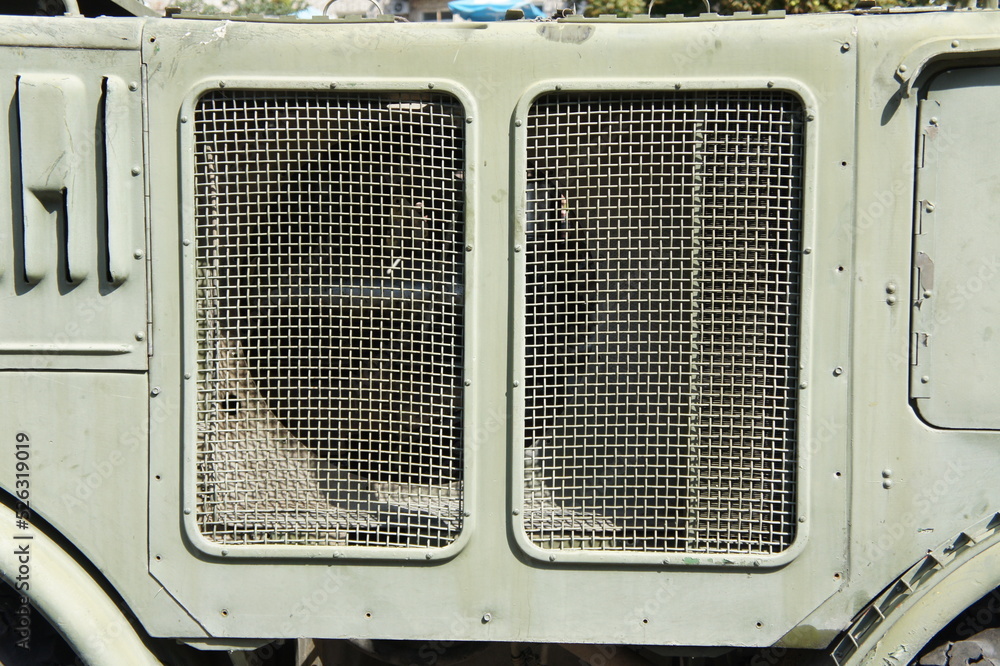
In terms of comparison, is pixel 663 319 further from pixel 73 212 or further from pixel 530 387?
pixel 73 212

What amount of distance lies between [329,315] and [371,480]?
0.43 metres

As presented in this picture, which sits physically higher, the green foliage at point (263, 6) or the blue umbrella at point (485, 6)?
the green foliage at point (263, 6)

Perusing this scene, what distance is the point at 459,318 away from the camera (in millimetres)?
2291

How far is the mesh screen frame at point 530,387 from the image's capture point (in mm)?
2223

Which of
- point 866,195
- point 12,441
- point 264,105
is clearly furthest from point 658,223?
point 12,441

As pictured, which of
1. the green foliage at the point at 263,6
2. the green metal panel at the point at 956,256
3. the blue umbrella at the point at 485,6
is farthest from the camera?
the green foliage at the point at 263,6

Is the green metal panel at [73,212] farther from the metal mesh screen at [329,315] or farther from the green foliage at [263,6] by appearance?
the green foliage at [263,6]

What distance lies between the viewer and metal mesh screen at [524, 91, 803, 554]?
2.23m

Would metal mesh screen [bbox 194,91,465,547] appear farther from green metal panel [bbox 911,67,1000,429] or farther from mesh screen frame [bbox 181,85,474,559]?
green metal panel [bbox 911,67,1000,429]

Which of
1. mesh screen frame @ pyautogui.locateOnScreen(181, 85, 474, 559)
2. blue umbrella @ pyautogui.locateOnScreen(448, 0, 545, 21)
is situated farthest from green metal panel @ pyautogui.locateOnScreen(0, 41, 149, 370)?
blue umbrella @ pyautogui.locateOnScreen(448, 0, 545, 21)

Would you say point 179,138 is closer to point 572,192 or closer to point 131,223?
point 131,223

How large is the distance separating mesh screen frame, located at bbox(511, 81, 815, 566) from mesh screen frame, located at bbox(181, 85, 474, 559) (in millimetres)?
129

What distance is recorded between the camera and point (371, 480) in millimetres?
2326

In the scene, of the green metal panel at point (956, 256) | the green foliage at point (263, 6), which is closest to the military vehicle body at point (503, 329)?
the green metal panel at point (956, 256)
